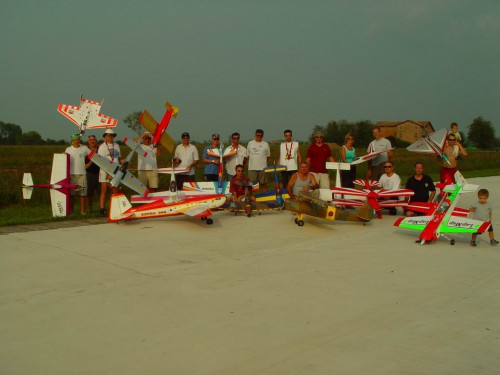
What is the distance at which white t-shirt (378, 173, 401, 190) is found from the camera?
11828 millimetres

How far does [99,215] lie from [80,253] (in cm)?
375

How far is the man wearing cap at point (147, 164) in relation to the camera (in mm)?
11672

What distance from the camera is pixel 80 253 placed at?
7789mm

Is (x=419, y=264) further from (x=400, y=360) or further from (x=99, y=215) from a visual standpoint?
(x=99, y=215)

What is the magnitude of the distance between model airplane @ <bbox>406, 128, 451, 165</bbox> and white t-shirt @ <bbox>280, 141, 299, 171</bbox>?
2.79m

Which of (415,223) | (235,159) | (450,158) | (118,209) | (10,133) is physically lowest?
(415,223)

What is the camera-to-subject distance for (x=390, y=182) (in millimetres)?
11867

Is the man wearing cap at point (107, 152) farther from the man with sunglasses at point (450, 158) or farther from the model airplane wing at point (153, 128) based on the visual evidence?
the man with sunglasses at point (450, 158)

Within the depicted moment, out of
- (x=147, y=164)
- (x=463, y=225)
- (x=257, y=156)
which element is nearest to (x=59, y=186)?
(x=147, y=164)

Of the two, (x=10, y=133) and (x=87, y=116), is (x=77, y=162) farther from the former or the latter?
(x=10, y=133)

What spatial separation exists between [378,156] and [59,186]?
778cm

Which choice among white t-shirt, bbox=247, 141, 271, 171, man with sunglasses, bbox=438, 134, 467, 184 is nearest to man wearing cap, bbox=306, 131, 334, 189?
white t-shirt, bbox=247, 141, 271, 171

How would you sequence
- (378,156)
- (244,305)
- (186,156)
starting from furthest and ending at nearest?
1. (378,156)
2. (186,156)
3. (244,305)

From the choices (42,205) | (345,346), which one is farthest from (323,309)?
(42,205)
